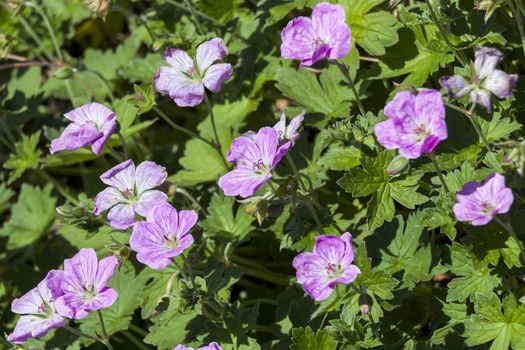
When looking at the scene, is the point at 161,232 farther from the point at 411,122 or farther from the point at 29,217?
the point at 29,217

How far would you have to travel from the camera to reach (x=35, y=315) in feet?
8.84

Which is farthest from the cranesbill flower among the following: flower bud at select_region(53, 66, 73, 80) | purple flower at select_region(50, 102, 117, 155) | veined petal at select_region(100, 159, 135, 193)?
flower bud at select_region(53, 66, 73, 80)

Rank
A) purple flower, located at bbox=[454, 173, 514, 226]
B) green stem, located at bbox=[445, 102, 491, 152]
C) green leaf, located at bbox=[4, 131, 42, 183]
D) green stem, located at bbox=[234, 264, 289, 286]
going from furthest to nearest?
green leaf, located at bbox=[4, 131, 42, 183] < green stem, located at bbox=[234, 264, 289, 286] < green stem, located at bbox=[445, 102, 491, 152] < purple flower, located at bbox=[454, 173, 514, 226]

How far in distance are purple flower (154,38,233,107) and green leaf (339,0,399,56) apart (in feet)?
2.00

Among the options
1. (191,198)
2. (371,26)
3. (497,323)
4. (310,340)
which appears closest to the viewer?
(497,323)

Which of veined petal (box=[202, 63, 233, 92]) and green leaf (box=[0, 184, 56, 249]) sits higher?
veined petal (box=[202, 63, 233, 92])

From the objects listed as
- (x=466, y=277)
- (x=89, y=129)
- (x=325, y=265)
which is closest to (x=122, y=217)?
(x=89, y=129)

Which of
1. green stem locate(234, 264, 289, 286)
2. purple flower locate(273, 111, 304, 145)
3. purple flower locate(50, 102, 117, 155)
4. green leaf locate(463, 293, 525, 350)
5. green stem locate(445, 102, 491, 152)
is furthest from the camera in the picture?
green stem locate(234, 264, 289, 286)

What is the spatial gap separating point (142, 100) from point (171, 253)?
660 mm

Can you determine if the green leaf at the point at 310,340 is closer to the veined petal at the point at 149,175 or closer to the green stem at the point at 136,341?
the veined petal at the point at 149,175

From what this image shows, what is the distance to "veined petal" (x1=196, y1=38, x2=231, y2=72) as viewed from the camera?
9.32 ft

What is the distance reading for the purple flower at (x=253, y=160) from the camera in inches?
99.2

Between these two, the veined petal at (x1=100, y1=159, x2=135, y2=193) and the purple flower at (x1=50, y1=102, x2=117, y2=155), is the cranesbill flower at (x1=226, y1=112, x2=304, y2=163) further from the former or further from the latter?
the purple flower at (x1=50, y1=102, x2=117, y2=155)

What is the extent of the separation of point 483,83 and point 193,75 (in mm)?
1036
